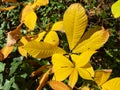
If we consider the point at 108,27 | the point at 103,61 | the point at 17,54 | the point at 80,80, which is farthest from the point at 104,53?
the point at 17,54

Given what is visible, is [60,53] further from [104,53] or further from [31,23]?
[104,53]

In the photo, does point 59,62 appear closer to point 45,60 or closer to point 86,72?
point 86,72

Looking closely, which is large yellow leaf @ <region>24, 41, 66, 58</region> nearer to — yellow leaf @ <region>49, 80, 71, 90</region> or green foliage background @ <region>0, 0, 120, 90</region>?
yellow leaf @ <region>49, 80, 71, 90</region>

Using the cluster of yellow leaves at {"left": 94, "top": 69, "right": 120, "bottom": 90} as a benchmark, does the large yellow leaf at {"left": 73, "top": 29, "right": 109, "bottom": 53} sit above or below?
above

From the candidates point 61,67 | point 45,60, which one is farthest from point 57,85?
point 45,60

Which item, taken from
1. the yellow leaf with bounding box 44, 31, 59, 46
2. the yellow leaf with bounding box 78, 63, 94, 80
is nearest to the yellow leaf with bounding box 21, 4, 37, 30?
the yellow leaf with bounding box 44, 31, 59, 46

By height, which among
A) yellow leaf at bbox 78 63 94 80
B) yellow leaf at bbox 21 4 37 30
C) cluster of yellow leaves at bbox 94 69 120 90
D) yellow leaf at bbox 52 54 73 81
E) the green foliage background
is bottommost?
the green foliage background
